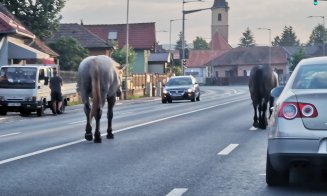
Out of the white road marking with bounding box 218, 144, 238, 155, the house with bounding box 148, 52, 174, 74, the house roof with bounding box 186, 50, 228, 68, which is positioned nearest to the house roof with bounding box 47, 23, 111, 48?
the house with bounding box 148, 52, 174, 74

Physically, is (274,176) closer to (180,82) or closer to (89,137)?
(89,137)

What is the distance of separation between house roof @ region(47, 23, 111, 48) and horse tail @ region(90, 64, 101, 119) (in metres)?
68.3

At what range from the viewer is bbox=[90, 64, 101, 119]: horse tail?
51.6 ft

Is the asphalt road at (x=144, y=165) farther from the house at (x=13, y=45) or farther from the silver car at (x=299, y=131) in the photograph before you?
the house at (x=13, y=45)

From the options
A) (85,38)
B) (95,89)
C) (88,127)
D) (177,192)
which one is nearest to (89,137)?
(88,127)

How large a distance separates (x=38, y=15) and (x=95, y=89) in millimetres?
49457

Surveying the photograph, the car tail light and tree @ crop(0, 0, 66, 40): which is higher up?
tree @ crop(0, 0, 66, 40)

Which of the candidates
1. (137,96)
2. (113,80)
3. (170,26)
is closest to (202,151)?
(113,80)

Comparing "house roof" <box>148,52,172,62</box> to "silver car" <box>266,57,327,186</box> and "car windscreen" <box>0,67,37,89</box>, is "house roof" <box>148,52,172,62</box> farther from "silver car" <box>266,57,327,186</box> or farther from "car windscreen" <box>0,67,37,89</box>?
"silver car" <box>266,57,327,186</box>

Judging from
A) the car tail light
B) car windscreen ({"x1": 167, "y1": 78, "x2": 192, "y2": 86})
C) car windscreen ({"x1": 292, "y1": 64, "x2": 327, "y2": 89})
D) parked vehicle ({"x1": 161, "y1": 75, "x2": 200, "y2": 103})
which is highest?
car windscreen ({"x1": 292, "y1": 64, "x2": 327, "y2": 89})

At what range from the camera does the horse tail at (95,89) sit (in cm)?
1573

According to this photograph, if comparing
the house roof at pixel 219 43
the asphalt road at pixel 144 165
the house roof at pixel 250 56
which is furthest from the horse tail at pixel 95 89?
the house roof at pixel 219 43

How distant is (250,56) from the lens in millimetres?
157375

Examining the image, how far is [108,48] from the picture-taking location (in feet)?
276
